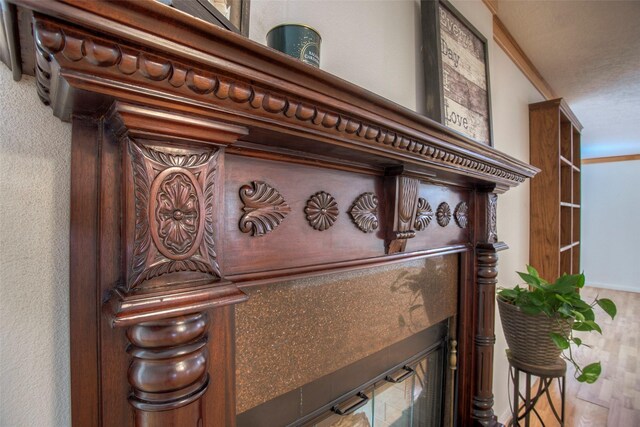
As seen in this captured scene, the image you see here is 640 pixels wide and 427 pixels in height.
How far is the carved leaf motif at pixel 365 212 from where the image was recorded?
73cm

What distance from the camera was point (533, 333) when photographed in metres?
1.21

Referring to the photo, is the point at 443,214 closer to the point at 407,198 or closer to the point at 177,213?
the point at 407,198

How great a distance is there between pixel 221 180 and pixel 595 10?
7.24 ft

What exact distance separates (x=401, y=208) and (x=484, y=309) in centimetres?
75

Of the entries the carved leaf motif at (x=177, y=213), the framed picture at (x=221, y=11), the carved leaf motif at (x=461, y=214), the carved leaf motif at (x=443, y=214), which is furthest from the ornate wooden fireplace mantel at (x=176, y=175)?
the carved leaf motif at (x=461, y=214)

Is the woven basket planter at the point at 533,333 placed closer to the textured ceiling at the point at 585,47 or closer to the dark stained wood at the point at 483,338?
the dark stained wood at the point at 483,338

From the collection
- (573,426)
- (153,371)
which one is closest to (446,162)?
(153,371)

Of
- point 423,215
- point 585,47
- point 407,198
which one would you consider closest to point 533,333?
point 423,215

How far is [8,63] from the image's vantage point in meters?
0.41

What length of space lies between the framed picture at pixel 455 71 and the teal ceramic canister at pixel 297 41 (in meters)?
0.65

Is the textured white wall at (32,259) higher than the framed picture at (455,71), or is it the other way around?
the framed picture at (455,71)

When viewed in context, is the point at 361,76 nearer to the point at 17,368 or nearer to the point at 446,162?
the point at 446,162

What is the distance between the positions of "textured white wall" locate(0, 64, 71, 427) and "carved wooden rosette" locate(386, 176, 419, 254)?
661 millimetres

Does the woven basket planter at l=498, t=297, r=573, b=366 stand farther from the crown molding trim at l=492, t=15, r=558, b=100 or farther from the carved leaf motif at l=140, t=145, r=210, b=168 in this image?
the crown molding trim at l=492, t=15, r=558, b=100
